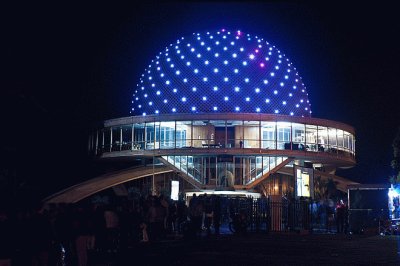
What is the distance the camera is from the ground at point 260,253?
41.9 ft

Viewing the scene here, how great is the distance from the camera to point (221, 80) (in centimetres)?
4412

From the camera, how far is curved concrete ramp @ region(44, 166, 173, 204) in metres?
37.1

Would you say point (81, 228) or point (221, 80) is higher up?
point (221, 80)

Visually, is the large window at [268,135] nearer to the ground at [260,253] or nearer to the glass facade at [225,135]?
the glass facade at [225,135]

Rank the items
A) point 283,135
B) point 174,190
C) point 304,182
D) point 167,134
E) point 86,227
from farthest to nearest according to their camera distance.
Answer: point 283,135
point 167,134
point 174,190
point 304,182
point 86,227

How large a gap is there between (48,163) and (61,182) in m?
2.81

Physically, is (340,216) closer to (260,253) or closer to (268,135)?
(260,253)

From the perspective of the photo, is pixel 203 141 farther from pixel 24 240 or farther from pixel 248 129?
pixel 24 240

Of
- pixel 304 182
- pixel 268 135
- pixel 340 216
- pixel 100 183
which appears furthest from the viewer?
pixel 268 135

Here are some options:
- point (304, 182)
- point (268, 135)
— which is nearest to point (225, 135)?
point (268, 135)

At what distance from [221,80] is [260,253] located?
100 ft

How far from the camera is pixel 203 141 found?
134 ft

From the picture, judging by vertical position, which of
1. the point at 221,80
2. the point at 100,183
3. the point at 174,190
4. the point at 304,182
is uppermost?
the point at 221,80

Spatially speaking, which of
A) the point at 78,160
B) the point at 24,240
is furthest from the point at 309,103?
the point at 24,240
